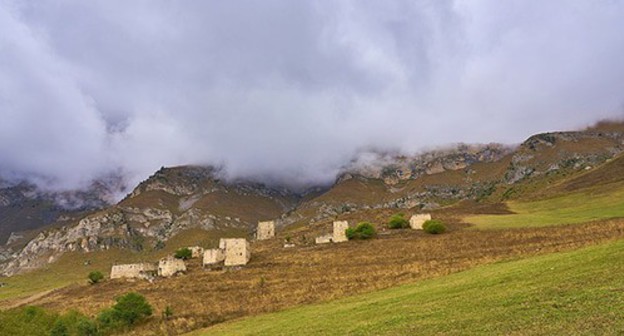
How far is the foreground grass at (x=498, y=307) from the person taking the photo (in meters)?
18.5

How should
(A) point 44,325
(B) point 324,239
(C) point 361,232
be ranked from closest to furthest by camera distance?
(A) point 44,325 → (C) point 361,232 → (B) point 324,239

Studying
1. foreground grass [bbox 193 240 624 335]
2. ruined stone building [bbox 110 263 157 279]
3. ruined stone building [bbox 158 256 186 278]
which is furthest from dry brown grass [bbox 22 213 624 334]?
foreground grass [bbox 193 240 624 335]

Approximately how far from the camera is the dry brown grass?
48438mm

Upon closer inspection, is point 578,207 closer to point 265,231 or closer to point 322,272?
point 322,272

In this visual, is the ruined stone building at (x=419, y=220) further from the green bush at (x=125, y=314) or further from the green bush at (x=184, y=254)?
the green bush at (x=125, y=314)

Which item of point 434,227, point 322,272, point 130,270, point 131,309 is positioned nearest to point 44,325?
point 131,309

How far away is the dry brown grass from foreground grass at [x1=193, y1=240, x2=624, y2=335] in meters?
10.1

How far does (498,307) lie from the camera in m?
22.9

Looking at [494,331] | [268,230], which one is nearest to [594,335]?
[494,331]

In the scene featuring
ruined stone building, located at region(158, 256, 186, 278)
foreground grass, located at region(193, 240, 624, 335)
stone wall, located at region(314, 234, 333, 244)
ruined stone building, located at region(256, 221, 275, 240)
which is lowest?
foreground grass, located at region(193, 240, 624, 335)

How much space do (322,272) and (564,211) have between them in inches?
2357

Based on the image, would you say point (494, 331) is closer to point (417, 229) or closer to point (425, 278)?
point (425, 278)

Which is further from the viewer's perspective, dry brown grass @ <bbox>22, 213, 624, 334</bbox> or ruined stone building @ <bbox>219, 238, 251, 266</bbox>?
ruined stone building @ <bbox>219, 238, 251, 266</bbox>

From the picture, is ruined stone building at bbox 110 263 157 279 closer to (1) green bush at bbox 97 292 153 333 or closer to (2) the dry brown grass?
(2) the dry brown grass
